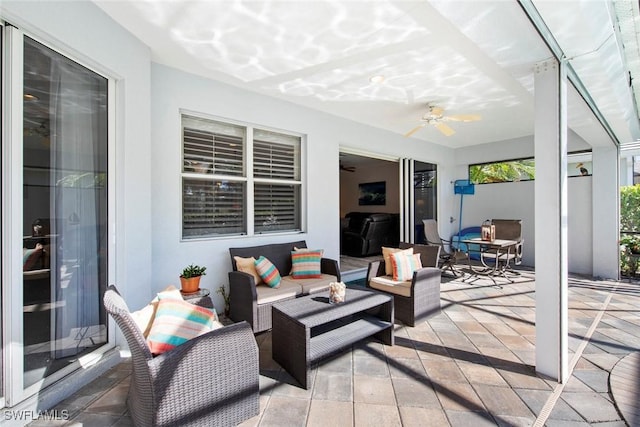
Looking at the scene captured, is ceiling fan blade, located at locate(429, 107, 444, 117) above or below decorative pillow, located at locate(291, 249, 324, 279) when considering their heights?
above

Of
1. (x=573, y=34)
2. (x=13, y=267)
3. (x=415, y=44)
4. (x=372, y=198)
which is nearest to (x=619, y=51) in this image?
(x=573, y=34)

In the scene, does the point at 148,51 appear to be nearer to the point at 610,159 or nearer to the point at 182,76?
the point at 182,76

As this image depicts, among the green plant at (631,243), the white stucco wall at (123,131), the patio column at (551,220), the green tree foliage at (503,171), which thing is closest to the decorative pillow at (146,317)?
the white stucco wall at (123,131)

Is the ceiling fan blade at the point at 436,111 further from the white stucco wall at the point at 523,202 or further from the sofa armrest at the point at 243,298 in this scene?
the sofa armrest at the point at 243,298

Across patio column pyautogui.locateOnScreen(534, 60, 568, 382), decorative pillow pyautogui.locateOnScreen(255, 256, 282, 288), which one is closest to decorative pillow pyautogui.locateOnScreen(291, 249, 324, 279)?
decorative pillow pyautogui.locateOnScreen(255, 256, 282, 288)

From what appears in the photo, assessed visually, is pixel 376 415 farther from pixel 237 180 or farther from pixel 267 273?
pixel 237 180

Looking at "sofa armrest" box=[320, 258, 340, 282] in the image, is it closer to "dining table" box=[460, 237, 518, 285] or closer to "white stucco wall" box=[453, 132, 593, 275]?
"dining table" box=[460, 237, 518, 285]

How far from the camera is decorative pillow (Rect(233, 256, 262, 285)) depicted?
3186 mm

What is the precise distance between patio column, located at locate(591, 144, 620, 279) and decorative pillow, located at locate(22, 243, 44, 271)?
757 centimetres

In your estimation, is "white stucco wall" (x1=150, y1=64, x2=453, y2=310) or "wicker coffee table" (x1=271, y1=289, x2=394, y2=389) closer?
"wicker coffee table" (x1=271, y1=289, x2=394, y2=389)

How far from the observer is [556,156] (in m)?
2.06

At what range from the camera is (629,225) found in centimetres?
531

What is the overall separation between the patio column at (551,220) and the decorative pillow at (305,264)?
2.22 m

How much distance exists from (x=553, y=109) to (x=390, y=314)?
2.08 meters
